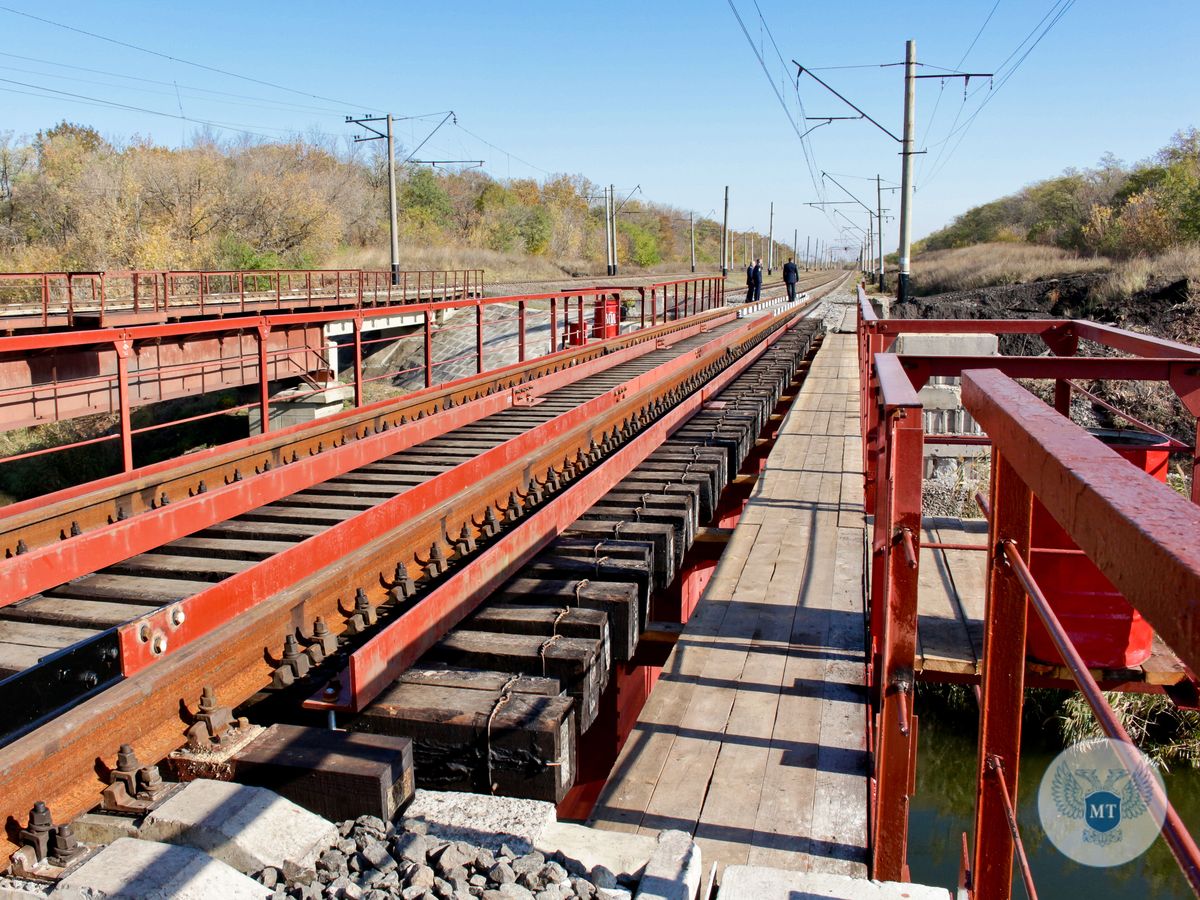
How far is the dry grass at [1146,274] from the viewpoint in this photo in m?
26.5

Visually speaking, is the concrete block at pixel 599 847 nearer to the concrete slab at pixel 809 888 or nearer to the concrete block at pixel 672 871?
the concrete block at pixel 672 871

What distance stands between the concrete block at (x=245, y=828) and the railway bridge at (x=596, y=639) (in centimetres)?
4

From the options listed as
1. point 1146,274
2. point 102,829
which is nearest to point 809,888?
point 102,829

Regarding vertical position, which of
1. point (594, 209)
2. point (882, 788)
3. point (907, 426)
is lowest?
point (882, 788)

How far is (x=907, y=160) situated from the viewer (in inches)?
958

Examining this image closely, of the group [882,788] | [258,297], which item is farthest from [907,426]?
[258,297]

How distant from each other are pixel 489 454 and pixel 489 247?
8174 centimetres

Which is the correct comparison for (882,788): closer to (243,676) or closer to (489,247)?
(243,676)

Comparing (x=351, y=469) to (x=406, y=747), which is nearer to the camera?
(x=406, y=747)

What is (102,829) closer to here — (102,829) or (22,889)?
(102,829)

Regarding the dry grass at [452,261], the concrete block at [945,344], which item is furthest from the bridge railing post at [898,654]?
the dry grass at [452,261]

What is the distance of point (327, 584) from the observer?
444 cm

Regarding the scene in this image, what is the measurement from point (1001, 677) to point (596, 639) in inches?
96.0

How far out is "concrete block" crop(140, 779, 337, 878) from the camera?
2.65 meters
